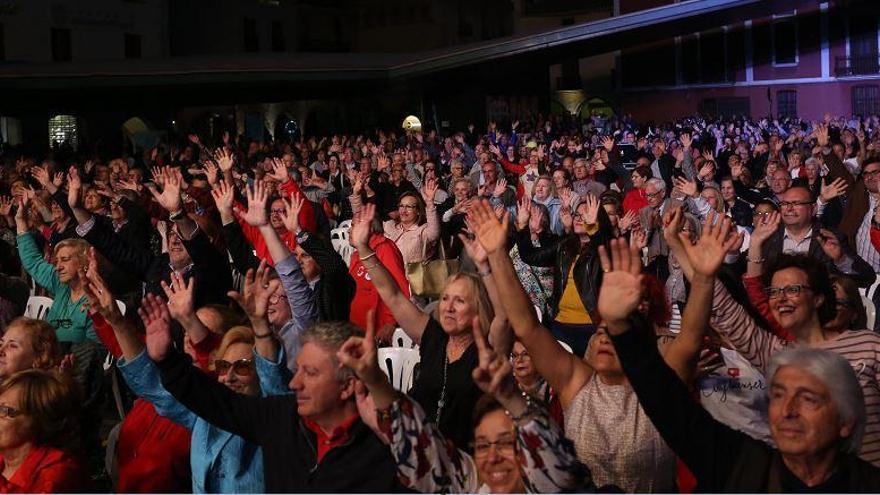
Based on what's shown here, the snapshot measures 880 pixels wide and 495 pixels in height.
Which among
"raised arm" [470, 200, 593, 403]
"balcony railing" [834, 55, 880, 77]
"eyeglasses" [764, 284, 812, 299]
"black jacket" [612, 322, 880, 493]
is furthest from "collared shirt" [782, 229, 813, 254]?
"balcony railing" [834, 55, 880, 77]

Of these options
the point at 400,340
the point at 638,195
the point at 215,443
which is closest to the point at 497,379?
the point at 215,443

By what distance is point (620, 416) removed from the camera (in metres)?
3.95

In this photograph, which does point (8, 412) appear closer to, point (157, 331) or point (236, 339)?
point (157, 331)

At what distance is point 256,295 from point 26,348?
1473mm

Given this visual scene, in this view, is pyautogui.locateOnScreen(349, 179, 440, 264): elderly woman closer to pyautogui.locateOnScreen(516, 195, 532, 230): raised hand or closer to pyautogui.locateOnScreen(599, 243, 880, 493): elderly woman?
pyautogui.locateOnScreen(516, 195, 532, 230): raised hand

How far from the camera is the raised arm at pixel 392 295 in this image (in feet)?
18.6

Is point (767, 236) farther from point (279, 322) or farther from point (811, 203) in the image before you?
point (279, 322)

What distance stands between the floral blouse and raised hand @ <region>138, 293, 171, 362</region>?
1.09 metres

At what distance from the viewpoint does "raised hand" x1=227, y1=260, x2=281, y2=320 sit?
14.9 feet

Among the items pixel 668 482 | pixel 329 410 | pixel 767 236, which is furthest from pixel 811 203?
pixel 329 410

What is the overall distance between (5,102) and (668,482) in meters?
25.6

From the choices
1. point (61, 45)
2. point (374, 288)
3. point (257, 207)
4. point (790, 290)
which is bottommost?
point (374, 288)

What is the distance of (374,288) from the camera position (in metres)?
7.36

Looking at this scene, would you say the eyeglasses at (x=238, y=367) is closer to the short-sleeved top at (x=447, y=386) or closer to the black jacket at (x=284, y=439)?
the black jacket at (x=284, y=439)
